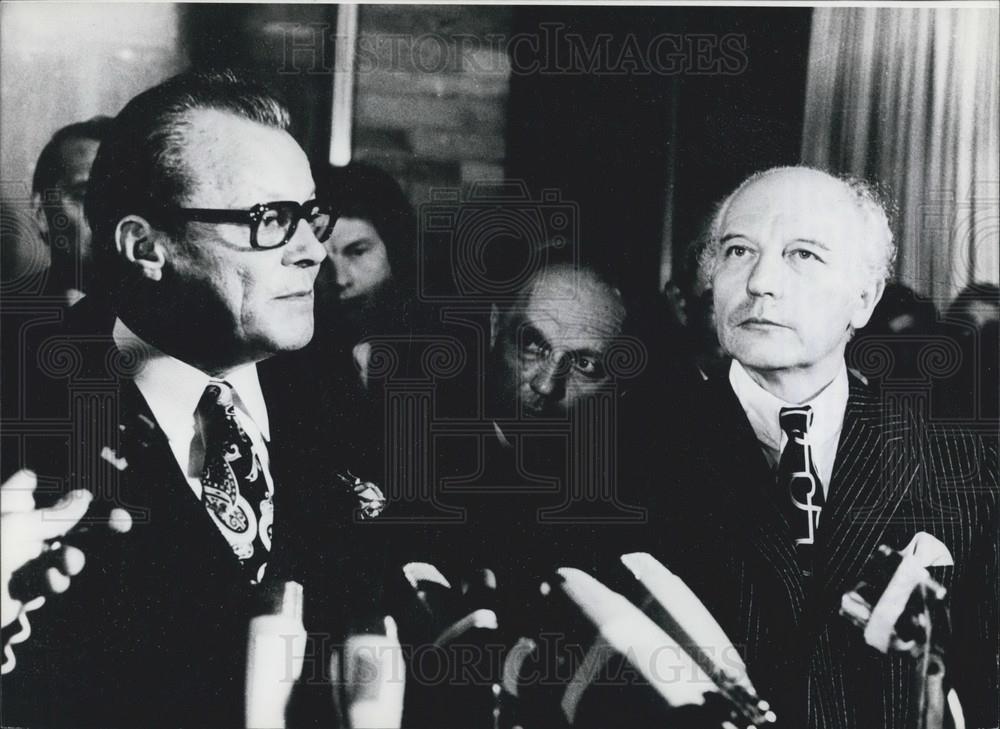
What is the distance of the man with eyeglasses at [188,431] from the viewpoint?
209 centimetres

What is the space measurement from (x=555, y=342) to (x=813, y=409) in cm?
67

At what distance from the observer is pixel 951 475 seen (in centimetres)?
219

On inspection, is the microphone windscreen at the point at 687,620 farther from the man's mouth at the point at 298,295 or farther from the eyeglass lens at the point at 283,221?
the eyeglass lens at the point at 283,221

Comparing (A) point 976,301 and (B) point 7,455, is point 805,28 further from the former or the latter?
(B) point 7,455

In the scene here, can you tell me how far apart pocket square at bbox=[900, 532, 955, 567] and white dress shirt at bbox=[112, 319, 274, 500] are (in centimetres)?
159

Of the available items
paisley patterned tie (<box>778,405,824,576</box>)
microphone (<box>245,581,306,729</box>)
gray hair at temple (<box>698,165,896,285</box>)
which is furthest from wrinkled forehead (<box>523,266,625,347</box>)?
microphone (<box>245,581,306,729</box>)

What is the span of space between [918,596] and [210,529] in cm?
174

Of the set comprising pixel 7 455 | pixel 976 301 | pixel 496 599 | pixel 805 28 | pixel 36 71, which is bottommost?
pixel 496 599

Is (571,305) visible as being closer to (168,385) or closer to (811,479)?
(811,479)

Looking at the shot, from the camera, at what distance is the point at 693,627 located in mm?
2127

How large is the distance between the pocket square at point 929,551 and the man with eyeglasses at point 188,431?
53.5 inches

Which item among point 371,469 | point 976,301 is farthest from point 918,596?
point 371,469

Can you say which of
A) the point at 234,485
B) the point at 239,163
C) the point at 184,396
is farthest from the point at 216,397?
the point at 239,163

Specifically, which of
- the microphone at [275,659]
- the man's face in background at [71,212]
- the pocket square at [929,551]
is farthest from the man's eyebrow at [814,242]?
the man's face in background at [71,212]
